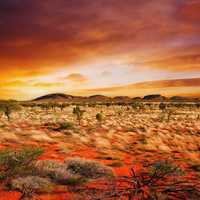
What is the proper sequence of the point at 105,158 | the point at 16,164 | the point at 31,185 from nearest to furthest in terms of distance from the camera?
1. the point at 31,185
2. the point at 16,164
3. the point at 105,158

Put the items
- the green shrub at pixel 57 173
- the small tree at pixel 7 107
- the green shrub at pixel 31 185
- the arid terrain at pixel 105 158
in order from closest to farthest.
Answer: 1. the arid terrain at pixel 105 158
2. the green shrub at pixel 31 185
3. the green shrub at pixel 57 173
4. the small tree at pixel 7 107

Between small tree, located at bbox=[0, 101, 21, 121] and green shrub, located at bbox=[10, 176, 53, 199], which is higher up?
small tree, located at bbox=[0, 101, 21, 121]

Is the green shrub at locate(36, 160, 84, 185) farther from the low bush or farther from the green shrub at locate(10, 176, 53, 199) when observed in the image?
the green shrub at locate(10, 176, 53, 199)

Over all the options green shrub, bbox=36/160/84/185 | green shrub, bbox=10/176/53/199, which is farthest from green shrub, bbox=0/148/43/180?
green shrub, bbox=10/176/53/199

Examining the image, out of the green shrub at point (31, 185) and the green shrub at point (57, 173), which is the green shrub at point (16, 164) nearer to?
the green shrub at point (57, 173)

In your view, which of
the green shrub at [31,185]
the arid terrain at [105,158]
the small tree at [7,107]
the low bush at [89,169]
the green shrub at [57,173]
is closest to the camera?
the arid terrain at [105,158]

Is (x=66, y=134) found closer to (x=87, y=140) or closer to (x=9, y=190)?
(x=87, y=140)

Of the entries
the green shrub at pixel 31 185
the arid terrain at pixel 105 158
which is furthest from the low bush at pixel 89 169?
the green shrub at pixel 31 185

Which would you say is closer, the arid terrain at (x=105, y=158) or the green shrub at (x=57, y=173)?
the arid terrain at (x=105, y=158)

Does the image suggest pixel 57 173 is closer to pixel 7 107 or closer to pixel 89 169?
pixel 89 169

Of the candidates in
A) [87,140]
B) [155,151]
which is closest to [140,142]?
[155,151]

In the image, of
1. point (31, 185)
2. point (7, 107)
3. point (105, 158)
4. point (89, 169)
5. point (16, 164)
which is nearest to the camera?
point (31, 185)

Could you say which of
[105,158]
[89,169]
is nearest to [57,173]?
[89,169]

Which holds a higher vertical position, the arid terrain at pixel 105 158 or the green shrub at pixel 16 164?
the green shrub at pixel 16 164
